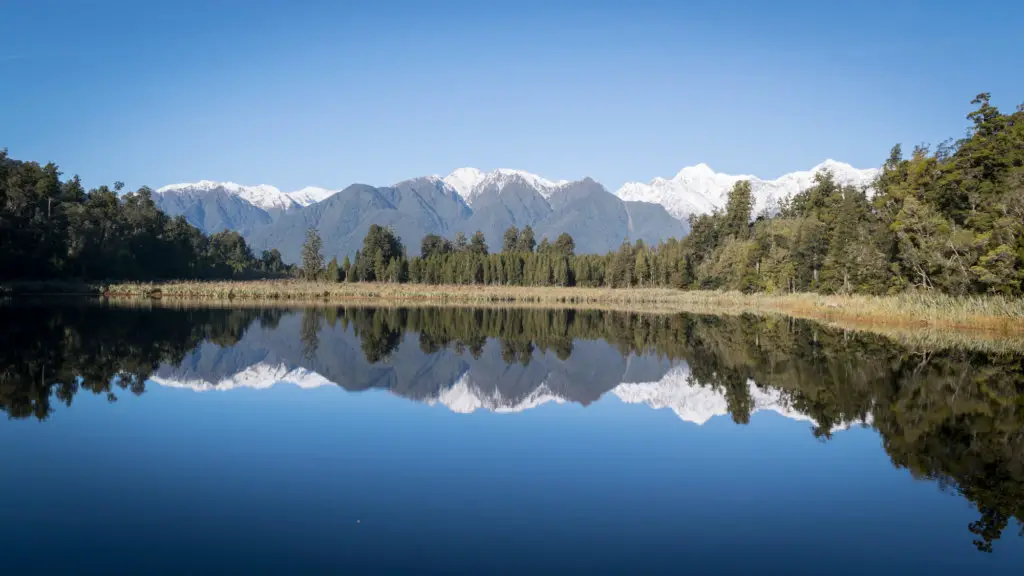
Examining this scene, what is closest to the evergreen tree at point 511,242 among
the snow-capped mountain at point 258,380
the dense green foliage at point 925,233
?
the dense green foliage at point 925,233

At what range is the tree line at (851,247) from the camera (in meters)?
32.7

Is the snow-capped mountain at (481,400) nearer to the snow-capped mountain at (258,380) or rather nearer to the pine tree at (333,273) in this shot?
the snow-capped mountain at (258,380)

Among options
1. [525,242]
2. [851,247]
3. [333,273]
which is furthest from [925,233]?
[525,242]

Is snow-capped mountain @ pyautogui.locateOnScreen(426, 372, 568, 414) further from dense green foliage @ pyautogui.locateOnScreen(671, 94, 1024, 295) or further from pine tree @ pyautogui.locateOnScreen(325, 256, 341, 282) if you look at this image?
pine tree @ pyautogui.locateOnScreen(325, 256, 341, 282)

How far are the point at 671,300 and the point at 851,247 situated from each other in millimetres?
22346

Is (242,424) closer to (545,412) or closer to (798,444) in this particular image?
(545,412)

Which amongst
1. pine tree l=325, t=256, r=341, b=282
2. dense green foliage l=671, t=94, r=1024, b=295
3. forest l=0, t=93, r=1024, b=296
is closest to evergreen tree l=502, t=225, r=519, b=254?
forest l=0, t=93, r=1024, b=296

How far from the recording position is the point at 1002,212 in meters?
31.1

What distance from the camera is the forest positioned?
34.4 metres

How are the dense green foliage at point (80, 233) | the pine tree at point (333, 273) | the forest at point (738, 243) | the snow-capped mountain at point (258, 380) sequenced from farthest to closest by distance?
the pine tree at point (333, 273)
the dense green foliage at point (80, 233)
the forest at point (738, 243)
the snow-capped mountain at point (258, 380)

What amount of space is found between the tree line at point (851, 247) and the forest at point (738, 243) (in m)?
0.13

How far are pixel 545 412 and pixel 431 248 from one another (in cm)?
12670

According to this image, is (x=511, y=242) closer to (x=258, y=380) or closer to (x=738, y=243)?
(x=738, y=243)

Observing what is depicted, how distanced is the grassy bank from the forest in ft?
6.19
